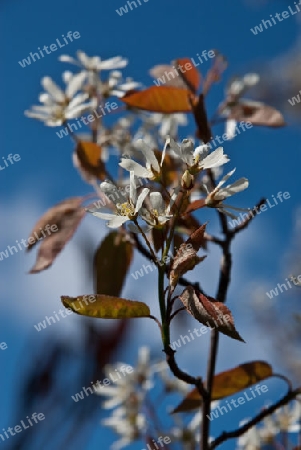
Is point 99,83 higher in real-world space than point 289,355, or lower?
higher

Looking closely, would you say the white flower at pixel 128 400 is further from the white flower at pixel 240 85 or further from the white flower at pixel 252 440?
the white flower at pixel 240 85

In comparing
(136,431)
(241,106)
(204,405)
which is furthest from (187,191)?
(136,431)

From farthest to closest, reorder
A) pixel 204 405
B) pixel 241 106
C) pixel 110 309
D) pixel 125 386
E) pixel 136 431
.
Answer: pixel 125 386 < pixel 136 431 < pixel 241 106 < pixel 204 405 < pixel 110 309

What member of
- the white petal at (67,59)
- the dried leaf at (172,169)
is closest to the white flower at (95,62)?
the white petal at (67,59)

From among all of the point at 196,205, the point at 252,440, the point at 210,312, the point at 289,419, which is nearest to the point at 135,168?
the point at 196,205

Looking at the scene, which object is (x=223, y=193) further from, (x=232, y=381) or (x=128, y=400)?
(x=128, y=400)

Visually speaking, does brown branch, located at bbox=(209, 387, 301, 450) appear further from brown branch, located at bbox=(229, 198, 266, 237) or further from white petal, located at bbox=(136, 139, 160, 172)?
white petal, located at bbox=(136, 139, 160, 172)

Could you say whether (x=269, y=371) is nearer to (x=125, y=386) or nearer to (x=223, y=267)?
(x=223, y=267)
